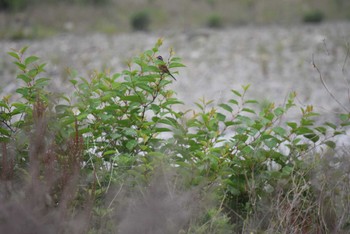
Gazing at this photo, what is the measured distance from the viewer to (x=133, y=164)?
2787mm

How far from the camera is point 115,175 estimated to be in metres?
2.71

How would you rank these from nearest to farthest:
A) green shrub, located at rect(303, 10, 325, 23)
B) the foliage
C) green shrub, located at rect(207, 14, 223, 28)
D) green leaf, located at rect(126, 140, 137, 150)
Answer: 1. the foliage
2. green leaf, located at rect(126, 140, 137, 150)
3. green shrub, located at rect(207, 14, 223, 28)
4. green shrub, located at rect(303, 10, 325, 23)

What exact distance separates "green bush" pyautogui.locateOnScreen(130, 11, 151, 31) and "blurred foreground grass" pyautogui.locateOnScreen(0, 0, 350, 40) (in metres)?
0.16

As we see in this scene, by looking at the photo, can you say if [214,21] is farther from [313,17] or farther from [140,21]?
[313,17]

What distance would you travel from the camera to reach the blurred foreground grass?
52.2 ft

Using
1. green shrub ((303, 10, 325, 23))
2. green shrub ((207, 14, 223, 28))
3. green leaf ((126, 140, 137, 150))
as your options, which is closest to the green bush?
green shrub ((207, 14, 223, 28))

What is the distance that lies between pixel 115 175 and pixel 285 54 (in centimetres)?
991

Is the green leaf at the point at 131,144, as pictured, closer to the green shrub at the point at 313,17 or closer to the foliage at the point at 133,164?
the foliage at the point at 133,164

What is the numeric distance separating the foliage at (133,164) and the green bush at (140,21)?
12969mm

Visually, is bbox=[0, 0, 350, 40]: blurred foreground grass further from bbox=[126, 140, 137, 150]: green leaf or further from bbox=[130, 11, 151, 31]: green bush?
bbox=[126, 140, 137, 150]: green leaf

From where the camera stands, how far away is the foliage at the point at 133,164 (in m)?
2.23

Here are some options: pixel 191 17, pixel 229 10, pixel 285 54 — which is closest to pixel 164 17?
pixel 191 17

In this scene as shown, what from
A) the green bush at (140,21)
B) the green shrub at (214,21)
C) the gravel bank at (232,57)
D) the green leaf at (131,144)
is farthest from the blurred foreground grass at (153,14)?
the green leaf at (131,144)

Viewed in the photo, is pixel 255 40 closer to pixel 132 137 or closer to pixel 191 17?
pixel 191 17
